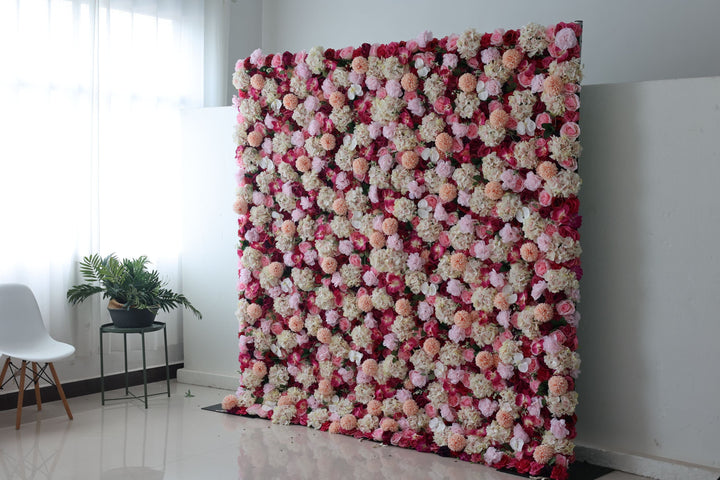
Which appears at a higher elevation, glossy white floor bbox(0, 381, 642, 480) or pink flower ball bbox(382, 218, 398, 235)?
pink flower ball bbox(382, 218, 398, 235)

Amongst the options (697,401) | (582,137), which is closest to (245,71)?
(582,137)

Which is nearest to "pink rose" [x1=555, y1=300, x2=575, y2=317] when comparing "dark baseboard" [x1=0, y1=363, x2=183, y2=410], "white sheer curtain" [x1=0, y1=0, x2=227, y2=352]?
"white sheer curtain" [x1=0, y1=0, x2=227, y2=352]

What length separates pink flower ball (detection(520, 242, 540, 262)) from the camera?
412 centimetres

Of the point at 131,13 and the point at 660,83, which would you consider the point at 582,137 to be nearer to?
the point at 660,83

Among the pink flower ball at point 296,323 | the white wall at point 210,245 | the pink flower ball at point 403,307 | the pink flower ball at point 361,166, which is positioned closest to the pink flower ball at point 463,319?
the pink flower ball at point 403,307

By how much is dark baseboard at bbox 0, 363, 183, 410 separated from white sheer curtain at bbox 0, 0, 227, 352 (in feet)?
0.90

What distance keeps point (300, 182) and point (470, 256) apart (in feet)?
4.01

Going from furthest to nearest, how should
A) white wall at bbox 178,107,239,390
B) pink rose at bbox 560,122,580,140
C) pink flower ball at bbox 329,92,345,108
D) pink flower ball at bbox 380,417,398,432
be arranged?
1. white wall at bbox 178,107,239,390
2. pink flower ball at bbox 329,92,345,108
3. pink flower ball at bbox 380,417,398,432
4. pink rose at bbox 560,122,580,140

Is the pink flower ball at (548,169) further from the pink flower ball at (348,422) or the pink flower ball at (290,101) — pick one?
the pink flower ball at (348,422)

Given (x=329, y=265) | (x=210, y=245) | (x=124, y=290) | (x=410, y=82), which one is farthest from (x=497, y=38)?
(x=124, y=290)

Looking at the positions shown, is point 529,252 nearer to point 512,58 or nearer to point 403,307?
point 403,307

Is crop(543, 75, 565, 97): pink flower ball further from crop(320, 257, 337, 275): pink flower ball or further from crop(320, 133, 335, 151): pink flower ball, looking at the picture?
crop(320, 257, 337, 275): pink flower ball

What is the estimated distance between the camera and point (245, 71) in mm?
5137

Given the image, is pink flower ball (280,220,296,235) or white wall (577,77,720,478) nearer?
white wall (577,77,720,478)
